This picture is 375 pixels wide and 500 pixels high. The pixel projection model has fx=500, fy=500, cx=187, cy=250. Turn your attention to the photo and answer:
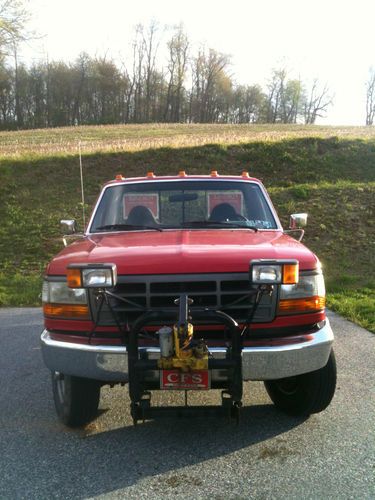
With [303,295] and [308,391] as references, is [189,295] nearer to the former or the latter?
[303,295]

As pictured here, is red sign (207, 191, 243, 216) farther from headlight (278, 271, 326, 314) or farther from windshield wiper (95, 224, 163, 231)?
headlight (278, 271, 326, 314)

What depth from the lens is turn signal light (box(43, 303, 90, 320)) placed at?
121 inches

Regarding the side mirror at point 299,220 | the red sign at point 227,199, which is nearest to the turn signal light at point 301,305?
the red sign at point 227,199

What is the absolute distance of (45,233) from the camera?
1271 centimetres

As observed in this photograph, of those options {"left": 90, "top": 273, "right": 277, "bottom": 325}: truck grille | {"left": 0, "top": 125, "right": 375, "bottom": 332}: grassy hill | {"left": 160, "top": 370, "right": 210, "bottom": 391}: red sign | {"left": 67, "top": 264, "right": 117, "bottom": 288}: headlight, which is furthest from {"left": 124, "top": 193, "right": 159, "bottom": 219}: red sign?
{"left": 0, "top": 125, "right": 375, "bottom": 332}: grassy hill

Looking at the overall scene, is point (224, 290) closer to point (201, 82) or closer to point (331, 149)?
point (331, 149)

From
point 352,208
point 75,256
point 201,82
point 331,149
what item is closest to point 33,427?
point 75,256

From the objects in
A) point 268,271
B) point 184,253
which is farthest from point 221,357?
point 184,253

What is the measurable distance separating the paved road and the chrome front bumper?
54 cm

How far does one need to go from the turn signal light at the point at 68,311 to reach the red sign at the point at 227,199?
1712mm

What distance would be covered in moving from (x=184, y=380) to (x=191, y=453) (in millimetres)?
642

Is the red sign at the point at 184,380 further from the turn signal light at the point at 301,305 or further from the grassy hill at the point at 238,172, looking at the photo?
the grassy hill at the point at 238,172

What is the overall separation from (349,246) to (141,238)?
8.73 m

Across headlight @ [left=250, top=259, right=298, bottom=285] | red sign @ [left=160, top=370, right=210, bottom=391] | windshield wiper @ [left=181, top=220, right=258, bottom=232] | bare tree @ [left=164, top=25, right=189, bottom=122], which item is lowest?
red sign @ [left=160, top=370, right=210, bottom=391]
